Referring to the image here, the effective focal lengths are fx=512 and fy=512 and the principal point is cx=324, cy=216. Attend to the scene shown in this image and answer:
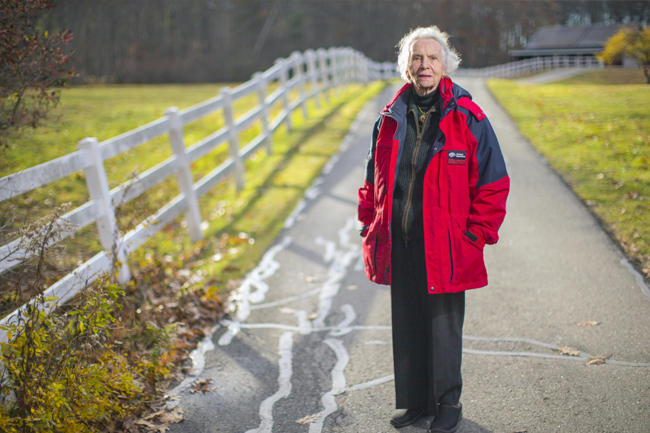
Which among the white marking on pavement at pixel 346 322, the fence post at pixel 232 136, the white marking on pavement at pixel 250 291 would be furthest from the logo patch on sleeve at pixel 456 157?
the fence post at pixel 232 136

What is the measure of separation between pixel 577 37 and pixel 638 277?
734 centimetres

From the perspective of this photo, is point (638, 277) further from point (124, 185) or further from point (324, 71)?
point (324, 71)

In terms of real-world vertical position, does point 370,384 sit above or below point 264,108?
below

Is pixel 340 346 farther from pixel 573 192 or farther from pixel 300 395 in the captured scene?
pixel 573 192

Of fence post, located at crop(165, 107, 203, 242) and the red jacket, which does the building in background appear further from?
fence post, located at crop(165, 107, 203, 242)

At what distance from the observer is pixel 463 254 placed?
2695 millimetres

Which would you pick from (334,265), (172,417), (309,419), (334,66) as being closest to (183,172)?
(334,265)

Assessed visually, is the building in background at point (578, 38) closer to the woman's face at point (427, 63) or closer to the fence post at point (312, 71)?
the woman's face at point (427, 63)

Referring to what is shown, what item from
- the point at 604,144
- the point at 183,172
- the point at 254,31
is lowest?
the point at 604,144

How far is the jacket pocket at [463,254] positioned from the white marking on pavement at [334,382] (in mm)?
1259

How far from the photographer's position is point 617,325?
3867mm

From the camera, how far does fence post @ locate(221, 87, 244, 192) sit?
26.8 feet

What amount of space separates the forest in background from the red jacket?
67.4ft

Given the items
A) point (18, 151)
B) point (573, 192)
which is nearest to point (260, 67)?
point (18, 151)
